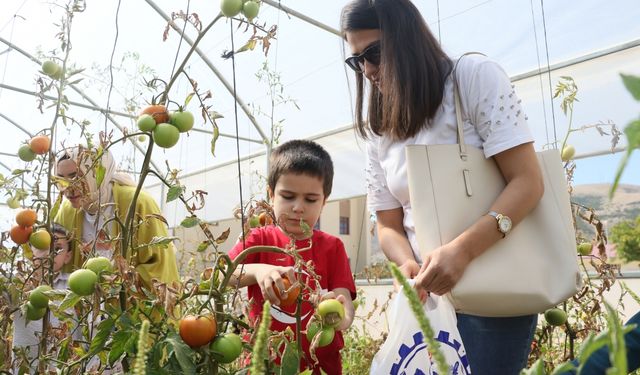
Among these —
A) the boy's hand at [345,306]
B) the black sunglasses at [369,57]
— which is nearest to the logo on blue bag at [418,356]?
the boy's hand at [345,306]

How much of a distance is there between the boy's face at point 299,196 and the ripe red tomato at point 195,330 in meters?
0.61

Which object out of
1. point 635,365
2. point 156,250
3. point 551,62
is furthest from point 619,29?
point 635,365

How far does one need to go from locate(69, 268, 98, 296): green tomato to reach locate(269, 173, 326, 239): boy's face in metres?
0.59

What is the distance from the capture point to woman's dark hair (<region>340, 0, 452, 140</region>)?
1018mm

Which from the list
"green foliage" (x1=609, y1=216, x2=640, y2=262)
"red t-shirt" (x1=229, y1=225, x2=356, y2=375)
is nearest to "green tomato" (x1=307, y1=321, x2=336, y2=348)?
"green foliage" (x1=609, y1=216, x2=640, y2=262)

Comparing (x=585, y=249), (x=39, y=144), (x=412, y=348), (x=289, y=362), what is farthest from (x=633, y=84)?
(x=585, y=249)

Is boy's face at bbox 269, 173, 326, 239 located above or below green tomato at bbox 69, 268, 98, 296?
above

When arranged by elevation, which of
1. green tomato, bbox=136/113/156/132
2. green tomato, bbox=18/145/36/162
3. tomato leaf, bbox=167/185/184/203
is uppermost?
green tomato, bbox=18/145/36/162

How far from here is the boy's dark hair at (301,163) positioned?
1.32 m

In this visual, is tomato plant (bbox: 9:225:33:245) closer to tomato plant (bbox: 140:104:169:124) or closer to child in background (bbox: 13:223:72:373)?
child in background (bbox: 13:223:72:373)

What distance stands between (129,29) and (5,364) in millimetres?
4476

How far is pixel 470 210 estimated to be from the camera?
951 mm

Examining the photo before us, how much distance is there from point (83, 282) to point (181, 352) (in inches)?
7.0

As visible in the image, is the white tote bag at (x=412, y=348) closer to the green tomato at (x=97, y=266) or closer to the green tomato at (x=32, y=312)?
the green tomato at (x=97, y=266)
